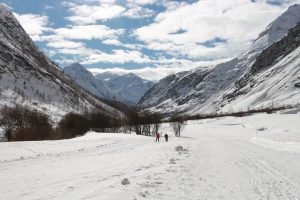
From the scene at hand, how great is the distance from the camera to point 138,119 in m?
138

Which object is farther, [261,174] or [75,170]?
[75,170]

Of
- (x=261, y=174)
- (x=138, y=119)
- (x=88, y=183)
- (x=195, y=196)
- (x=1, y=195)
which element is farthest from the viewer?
(x=138, y=119)

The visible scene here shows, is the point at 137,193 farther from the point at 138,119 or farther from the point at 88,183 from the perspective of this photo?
the point at 138,119

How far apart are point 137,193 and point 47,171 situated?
10.7m

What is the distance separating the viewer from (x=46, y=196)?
584 inches

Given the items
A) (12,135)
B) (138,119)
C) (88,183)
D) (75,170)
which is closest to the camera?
(88,183)

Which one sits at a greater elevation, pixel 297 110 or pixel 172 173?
pixel 297 110

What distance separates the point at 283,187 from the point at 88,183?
8204 mm

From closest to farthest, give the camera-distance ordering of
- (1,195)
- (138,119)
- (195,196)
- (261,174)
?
(195,196) → (1,195) → (261,174) → (138,119)

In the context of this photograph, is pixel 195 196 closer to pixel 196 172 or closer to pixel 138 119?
pixel 196 172

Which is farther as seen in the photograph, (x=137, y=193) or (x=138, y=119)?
(x=138, y=119)

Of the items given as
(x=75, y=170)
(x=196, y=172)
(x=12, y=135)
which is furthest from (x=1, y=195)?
(x=12, y=135)

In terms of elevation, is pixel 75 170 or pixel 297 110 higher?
pixel 297 110

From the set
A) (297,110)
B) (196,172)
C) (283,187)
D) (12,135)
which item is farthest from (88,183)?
(297,110)
